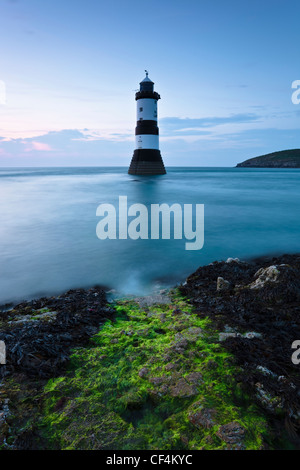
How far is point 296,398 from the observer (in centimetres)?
267

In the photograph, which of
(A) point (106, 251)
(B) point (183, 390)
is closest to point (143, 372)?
(B) point (183, 390)

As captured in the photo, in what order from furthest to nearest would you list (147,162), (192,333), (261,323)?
(147,162) < (261,323) < (192,333)

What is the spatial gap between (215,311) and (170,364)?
1.64 meters

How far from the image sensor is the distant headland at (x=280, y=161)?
123625 mm

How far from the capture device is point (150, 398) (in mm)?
2854

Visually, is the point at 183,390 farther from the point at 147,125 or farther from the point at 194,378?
the point at 147,125

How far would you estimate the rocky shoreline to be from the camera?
2434 mm

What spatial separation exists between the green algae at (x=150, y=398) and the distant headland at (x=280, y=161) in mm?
136752

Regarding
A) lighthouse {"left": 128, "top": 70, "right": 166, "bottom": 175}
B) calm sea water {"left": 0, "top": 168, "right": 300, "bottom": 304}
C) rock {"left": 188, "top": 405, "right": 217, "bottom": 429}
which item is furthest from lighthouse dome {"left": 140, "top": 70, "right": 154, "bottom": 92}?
rock {"left": 188, "top": 405, "right": 217, "bottom": 429}

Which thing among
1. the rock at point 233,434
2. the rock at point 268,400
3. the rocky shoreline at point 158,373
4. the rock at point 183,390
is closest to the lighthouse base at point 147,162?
the rocky shoreline at point 158,373

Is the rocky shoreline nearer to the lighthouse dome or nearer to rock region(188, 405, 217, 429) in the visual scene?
rock region(188, 405, 217, 429)

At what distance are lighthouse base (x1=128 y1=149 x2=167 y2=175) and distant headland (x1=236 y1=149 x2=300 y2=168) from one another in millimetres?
109645

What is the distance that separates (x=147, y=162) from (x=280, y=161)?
120772 millimetres
